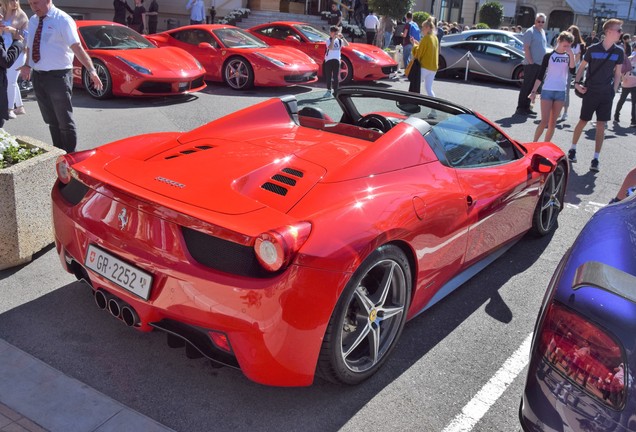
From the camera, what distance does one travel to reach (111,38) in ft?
33.7

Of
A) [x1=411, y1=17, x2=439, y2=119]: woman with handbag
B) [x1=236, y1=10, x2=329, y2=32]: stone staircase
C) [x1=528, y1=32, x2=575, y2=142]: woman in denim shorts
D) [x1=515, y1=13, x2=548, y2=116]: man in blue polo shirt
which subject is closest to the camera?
[x1=528, y1=32, x2=575, y2=142]: woman in denim shorts

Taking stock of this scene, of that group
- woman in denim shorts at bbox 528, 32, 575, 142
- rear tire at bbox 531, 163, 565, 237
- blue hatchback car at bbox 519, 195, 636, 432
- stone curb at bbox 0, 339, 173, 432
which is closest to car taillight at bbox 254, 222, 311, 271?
stone curb at bbox 0, 339, 173, 432

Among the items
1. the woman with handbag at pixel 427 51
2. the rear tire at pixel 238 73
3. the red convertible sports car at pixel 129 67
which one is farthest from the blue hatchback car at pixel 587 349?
the rear tire at pixel 238 73

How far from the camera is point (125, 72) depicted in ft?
31.5

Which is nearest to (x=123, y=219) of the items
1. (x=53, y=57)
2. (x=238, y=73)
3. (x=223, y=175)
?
(x=223, y=175)

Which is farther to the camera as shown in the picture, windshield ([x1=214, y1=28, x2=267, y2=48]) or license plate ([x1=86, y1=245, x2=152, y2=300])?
windshield ([x1=214, y1=28, x2=267, y2=48])

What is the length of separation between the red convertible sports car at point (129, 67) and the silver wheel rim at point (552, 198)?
6793mm

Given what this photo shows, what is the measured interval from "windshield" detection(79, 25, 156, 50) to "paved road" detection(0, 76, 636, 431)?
6748 mm

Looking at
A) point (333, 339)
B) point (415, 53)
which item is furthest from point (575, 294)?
point (415, 53)

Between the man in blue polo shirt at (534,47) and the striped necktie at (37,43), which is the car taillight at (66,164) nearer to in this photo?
the striped necktie at (37,43)

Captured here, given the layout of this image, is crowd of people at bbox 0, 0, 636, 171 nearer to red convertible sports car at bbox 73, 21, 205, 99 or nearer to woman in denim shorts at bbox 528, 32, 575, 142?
woman in denim shorts at bbox 528, 32, 575, 142

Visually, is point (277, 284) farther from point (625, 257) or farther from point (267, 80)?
point (267, 80)

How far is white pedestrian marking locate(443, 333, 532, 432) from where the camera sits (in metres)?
2.79

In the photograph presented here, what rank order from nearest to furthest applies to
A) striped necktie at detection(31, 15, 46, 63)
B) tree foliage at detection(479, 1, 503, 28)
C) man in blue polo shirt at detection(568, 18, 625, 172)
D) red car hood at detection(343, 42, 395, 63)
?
striped necktie at detection(31, 15, 46, 63)
man in blue polo shirt at detection(568, 18, 625, 172)
red car hood at detection(343, 42, 395, 63)
tree foliage at detection(479, 1, 503, 28)
